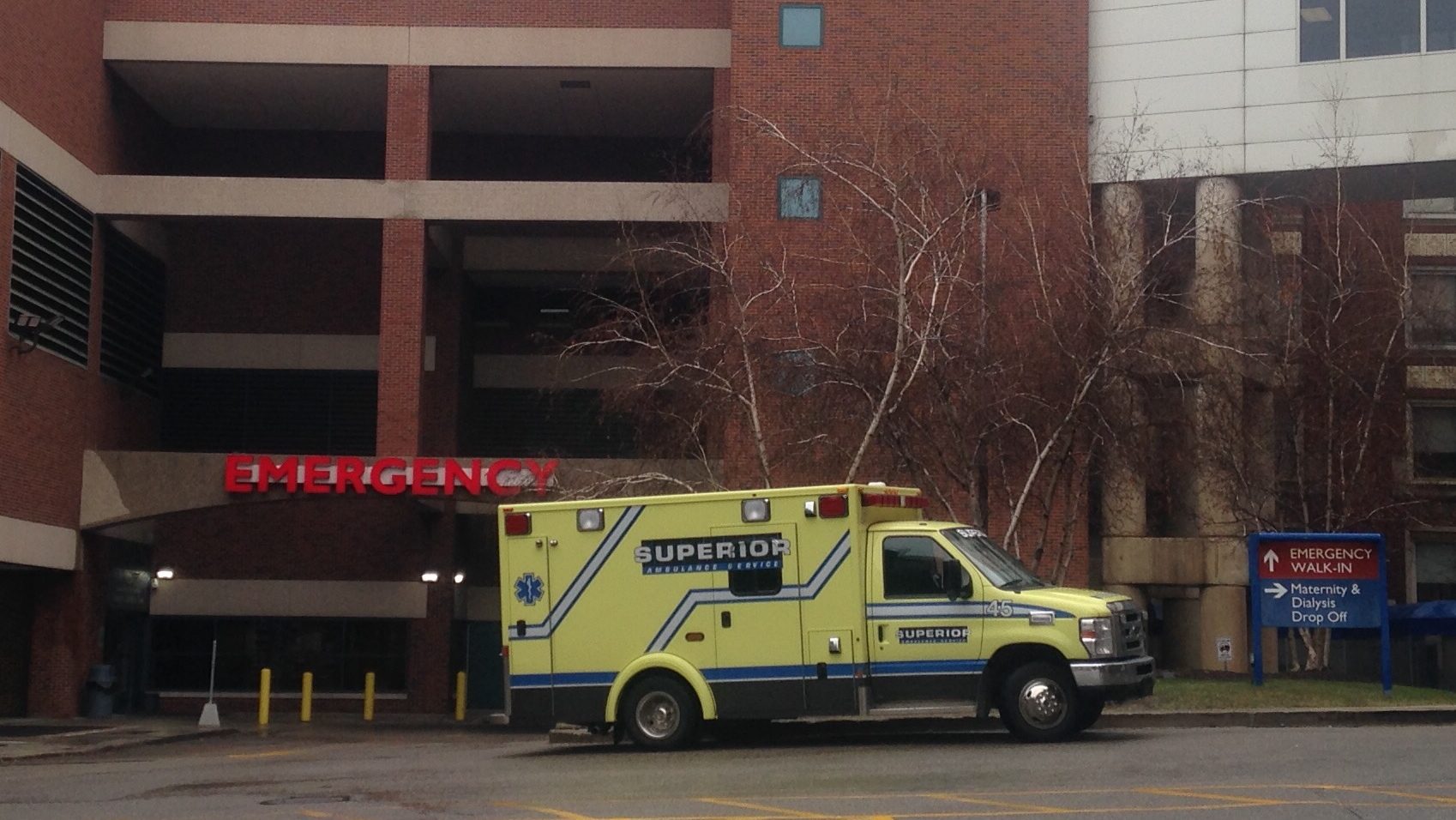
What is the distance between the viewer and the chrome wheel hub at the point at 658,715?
17.5 metres

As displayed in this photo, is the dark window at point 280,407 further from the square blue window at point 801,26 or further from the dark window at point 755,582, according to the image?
the dark window at point 755,582

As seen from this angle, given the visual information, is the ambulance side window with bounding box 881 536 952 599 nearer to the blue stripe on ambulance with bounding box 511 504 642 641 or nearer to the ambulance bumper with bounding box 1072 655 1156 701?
the ambulance bumper with bounding box 1072 655 1156 701

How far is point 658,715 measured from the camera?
17594 millimetres

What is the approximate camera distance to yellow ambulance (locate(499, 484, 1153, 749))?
16.4 meters

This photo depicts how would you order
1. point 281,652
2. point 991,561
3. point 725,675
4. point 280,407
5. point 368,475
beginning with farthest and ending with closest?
1. point 280,407
2. point 281,652
3. point 368,475
4. point 725,675
5. point 991,561

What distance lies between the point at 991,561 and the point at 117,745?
1348 centimetres

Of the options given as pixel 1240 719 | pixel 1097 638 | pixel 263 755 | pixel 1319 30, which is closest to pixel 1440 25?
pixel 1319 30

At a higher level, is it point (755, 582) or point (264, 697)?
point (755, 582)

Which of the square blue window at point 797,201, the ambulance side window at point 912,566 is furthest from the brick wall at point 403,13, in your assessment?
the ambulance side window at point 912,566

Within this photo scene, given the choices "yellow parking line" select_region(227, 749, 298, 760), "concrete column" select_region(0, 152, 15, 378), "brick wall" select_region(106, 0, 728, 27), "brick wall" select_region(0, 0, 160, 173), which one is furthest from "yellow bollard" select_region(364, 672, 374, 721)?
"brick wall" select_region(106, 0, 728, 27)

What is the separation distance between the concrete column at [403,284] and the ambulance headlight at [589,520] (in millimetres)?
14788

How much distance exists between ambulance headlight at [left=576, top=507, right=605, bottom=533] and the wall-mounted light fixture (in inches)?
570

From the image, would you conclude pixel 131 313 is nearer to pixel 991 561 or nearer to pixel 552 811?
pixel 991 561

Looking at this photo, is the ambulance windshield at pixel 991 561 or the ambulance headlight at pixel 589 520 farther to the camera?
the ambulance headlight at pixel 589 520
